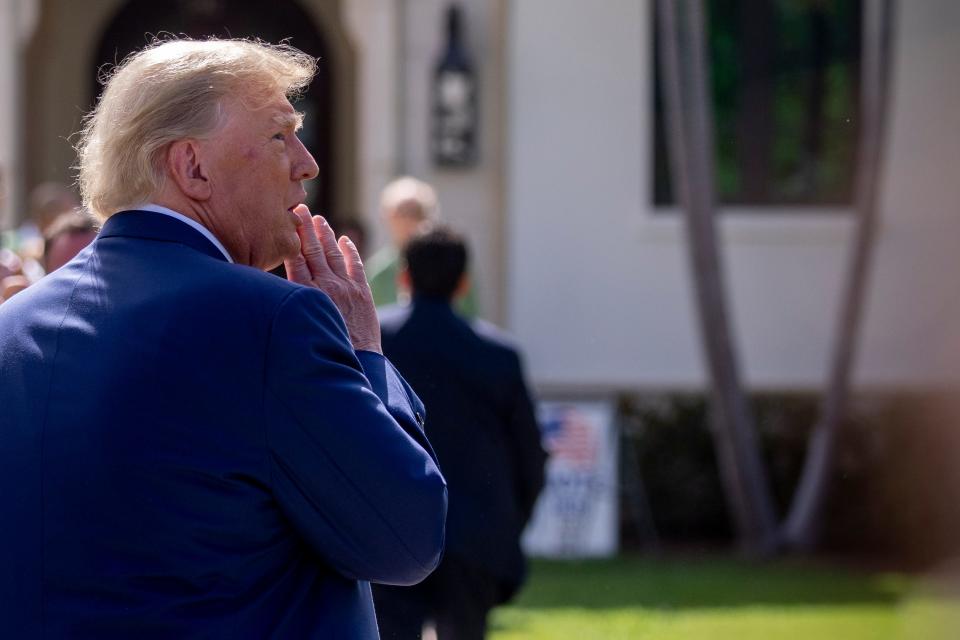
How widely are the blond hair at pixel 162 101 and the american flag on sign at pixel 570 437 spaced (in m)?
7.58

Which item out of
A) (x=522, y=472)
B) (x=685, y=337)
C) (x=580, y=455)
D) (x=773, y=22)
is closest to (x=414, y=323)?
(x=522, y=472)

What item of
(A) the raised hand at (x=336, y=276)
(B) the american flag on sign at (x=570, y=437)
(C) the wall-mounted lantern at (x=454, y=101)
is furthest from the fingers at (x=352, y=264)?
(C) the wall-mounted lantern at (x=454, y=101)

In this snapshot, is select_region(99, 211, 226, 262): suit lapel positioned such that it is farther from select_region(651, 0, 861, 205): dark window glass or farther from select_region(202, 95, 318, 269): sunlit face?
select_region(651, 0, 861, 205): dark window glass

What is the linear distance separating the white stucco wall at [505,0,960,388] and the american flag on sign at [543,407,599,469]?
2.62 ft

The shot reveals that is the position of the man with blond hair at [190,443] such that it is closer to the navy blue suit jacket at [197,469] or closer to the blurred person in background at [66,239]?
the navy blue suit jacket at [197,469]

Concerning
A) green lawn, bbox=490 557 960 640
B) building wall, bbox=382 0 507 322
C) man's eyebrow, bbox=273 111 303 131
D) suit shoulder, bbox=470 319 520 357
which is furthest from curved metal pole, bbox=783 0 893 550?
man's eyebrow, bbox=273 111 303 131

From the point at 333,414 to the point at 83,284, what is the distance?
0.44 meters

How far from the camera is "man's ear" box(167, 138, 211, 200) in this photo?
2348mm

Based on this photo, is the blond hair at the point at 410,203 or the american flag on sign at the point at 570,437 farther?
the american flag on sign at the point at 570,437

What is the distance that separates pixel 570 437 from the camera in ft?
32.7

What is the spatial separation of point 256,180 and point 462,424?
2.32 metres

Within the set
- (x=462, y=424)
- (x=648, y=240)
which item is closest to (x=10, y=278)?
(x=462, y=424)

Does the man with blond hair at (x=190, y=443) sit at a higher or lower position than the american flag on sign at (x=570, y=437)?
higher

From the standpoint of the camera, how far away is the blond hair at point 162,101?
2.34 m
